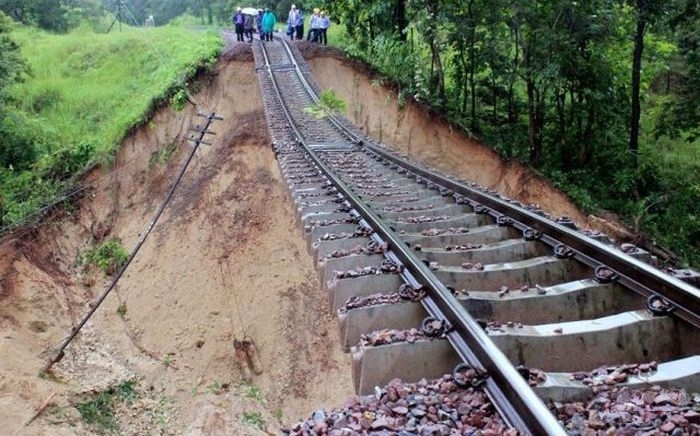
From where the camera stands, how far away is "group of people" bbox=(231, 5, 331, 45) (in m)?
24.1

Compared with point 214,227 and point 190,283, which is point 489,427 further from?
point 214,227

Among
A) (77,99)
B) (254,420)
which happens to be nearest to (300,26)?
(77,99)

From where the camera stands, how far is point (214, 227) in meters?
13.6

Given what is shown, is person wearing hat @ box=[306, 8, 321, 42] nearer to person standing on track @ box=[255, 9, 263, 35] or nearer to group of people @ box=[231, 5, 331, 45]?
group of people @ box=[231, 5, 331, 45]

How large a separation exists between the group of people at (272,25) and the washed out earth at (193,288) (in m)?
5.51

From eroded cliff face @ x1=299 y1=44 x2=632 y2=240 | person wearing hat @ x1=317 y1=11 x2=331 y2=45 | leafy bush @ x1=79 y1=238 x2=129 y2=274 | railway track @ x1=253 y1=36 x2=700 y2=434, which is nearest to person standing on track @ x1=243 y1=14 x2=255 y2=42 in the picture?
person wearing hat @ x1=317 y1=11 x2=331 y2=45

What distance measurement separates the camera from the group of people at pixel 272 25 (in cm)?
2411

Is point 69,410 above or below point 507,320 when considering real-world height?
below

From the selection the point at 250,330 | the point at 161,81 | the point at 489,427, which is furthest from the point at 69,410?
the point at 161,81

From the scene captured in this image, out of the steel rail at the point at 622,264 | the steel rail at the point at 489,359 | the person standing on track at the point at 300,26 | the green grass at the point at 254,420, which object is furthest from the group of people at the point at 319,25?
the steel rail at the point at 489,359

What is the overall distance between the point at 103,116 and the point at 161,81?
321 centimetres

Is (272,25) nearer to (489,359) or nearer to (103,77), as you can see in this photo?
(103,77)

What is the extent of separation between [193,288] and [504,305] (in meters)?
9.13

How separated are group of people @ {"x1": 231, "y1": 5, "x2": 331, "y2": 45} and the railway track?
19.4 metres
